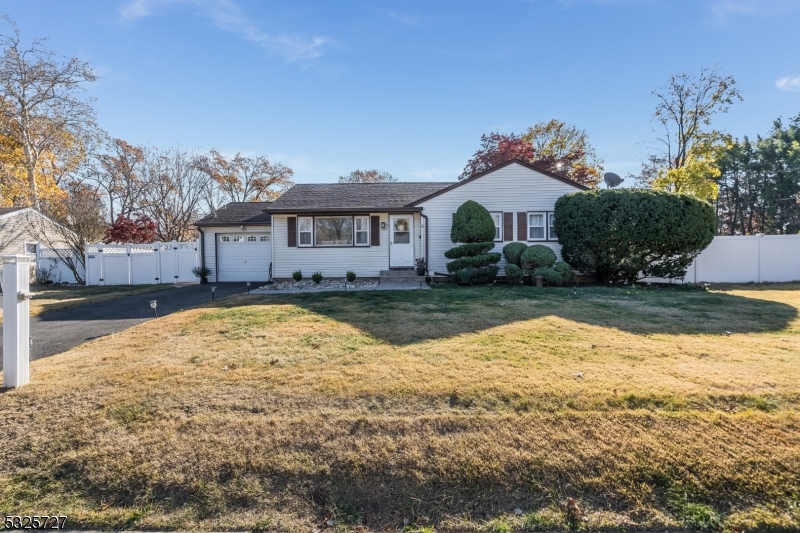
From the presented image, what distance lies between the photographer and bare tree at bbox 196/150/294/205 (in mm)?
30734

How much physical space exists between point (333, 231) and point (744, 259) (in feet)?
55.6

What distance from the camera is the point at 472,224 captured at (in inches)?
529

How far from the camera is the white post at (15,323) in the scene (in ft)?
13.1

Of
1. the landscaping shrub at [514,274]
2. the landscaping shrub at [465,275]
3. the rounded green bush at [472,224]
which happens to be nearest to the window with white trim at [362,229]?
the rounded green bush at [472,224]

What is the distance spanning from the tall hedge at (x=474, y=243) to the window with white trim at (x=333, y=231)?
427cm

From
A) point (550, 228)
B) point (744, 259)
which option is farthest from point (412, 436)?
point (744, 259)

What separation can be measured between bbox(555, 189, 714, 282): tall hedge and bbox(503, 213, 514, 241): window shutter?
A: 227 centimetres

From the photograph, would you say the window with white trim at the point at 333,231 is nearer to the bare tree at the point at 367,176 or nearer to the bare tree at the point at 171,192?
the bare tree at the point at 171,192

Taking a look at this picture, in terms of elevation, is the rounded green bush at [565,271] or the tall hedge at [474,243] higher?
the tall hedge at [474,243]

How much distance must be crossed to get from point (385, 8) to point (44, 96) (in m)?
24.5

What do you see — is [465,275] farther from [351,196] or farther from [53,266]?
[53,266]

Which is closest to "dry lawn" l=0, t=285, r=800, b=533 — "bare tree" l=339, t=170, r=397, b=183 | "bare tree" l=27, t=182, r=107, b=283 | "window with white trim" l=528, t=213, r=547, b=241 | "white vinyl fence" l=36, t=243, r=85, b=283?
"window with white trim" l=528, t=213, r=547, b=241

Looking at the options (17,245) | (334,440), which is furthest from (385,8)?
(17,245)

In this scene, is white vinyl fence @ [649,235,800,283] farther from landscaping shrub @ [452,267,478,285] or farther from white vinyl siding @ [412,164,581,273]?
landscaping shrub @ [452,267,478,285]
